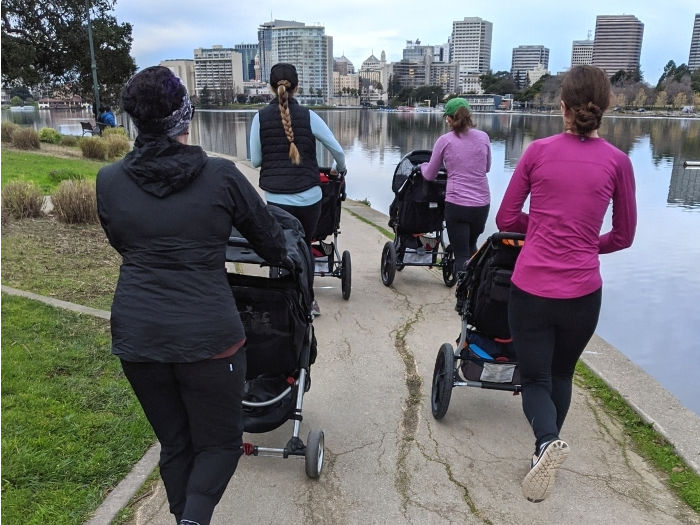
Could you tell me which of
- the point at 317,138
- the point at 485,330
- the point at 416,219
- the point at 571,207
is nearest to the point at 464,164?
the point at 416,219

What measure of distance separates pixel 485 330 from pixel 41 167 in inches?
Result: 529

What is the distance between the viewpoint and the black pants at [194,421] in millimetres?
2033

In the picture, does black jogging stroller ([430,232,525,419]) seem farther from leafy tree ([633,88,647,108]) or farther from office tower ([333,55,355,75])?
office tower ([333,55,355,75])

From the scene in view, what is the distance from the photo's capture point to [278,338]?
9.39 ft

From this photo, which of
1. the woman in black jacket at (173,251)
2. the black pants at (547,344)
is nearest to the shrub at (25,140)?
the woman in black jacket at (173,251)

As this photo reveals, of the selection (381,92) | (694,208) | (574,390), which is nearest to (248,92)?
(381,92)

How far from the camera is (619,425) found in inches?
143

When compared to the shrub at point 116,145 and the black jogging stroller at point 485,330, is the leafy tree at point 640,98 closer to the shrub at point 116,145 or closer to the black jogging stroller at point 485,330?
the shrub at point 116,145

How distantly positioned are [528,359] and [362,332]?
2420mm

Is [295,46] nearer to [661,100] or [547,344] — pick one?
[661,100]

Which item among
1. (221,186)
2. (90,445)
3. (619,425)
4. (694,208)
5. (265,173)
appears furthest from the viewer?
(694,208)

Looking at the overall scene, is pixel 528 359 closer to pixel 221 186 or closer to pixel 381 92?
pixel 221 186

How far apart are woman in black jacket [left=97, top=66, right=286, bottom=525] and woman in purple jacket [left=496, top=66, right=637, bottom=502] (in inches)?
51.5

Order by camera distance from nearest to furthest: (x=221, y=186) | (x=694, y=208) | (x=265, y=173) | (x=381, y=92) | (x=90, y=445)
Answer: (x=221, y=186) → (x=90, y=445) → (x=265, y=173) → (x=694, y=208) → (x=381, y=92)
